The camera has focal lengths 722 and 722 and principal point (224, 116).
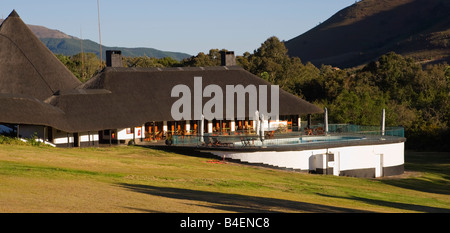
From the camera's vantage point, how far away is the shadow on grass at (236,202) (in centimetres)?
2236

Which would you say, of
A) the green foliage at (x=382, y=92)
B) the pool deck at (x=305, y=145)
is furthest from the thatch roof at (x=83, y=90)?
the green foliage at (x=382, y=92)

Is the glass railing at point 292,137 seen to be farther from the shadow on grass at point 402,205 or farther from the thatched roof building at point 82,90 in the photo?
the shadow on grass at point 402,205

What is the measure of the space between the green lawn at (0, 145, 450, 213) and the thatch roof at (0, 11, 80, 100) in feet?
37.7

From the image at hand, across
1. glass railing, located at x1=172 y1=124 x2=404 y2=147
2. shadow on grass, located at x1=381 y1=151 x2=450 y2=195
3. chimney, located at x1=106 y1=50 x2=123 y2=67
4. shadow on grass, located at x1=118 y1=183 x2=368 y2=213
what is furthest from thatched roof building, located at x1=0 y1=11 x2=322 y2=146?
shadow on grass, located at x1=118 y1=183 x2=368 y2=213

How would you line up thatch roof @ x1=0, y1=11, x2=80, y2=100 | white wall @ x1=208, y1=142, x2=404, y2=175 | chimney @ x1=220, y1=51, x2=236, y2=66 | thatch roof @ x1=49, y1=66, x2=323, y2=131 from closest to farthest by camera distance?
white wall @ x1=208, y1=142, x2=404, y2=175, thatch roof @ x1=49, y1=66, x2=323, y2=131, thatch roof @ x1=0, y1=11, x2=80, y2=100, chimney @ x1=220, y1=51, x2=236, y2=66

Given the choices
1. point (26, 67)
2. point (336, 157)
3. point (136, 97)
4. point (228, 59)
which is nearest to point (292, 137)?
point (336, 157)

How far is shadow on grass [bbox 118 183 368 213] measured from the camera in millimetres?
22359

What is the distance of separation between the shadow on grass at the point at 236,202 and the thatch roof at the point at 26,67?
2838cm

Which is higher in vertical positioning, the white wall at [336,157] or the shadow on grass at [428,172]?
the white wall at [336,157]

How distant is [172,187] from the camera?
27422 millimetres

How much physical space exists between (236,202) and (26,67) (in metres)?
34.1

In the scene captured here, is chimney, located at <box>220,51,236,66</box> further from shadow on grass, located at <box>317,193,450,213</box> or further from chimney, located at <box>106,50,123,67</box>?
shadow on grass, located at <box>317,193,450,213</box>
